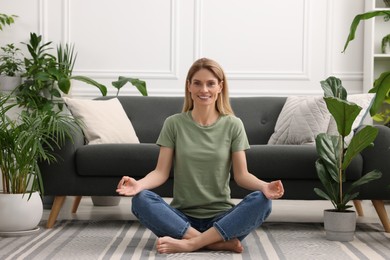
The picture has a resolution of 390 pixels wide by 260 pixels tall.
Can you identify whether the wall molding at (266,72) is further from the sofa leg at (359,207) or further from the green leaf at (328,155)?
the green leaf at (328,155)

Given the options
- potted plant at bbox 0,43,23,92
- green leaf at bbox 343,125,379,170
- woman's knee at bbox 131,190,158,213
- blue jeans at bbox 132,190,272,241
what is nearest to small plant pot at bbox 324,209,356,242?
green leaf at bbox 343,125,379,170

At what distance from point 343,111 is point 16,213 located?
161 cm

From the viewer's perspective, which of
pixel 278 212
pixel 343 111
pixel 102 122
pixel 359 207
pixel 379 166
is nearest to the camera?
pixel 343 111

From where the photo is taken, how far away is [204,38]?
17.9 feet

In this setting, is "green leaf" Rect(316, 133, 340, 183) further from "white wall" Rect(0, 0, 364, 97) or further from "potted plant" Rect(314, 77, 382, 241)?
"white wall" Rect(0, 0, 364, 97)

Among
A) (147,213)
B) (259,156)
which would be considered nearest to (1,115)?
(147,213)

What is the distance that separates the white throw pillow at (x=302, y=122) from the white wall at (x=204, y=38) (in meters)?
1.39

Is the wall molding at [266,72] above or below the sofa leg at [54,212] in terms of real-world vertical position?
above

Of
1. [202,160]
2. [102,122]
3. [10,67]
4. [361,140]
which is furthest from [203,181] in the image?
[10,67]

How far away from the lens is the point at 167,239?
2.65m

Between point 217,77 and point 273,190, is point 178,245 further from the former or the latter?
point 217,77

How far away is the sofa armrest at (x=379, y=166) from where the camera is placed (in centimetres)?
344

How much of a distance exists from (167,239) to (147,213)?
0.14 m

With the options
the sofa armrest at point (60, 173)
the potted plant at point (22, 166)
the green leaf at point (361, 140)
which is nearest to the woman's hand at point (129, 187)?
the potted plant at point (22, 166)
